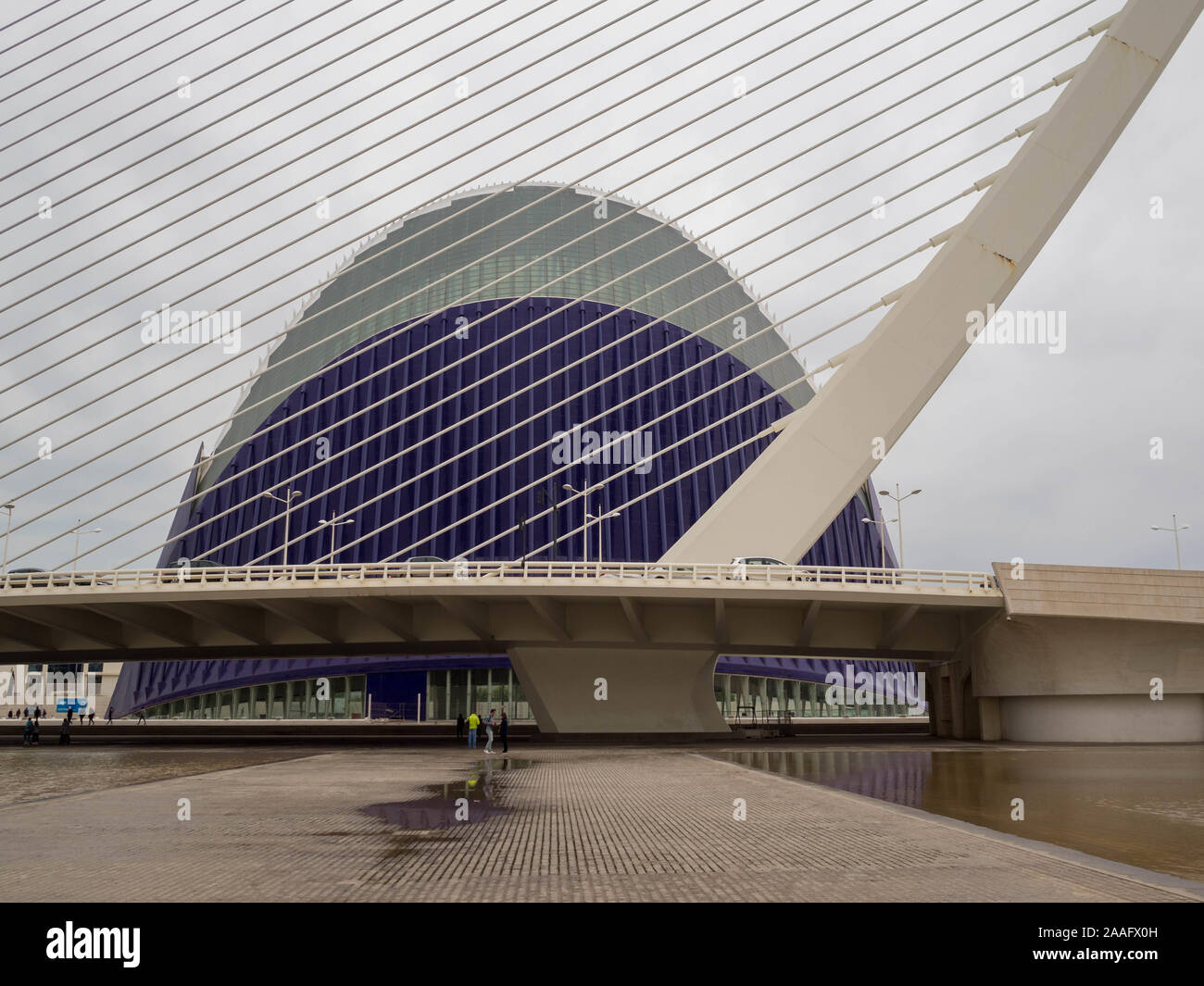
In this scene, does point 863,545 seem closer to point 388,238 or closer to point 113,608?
point 388,238

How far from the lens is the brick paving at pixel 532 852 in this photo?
8148 millimetres

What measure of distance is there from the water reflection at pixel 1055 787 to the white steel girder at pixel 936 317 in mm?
8398

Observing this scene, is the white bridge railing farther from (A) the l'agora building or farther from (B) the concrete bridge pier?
(A) the l'agora building

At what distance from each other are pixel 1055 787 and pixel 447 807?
11.8 meters

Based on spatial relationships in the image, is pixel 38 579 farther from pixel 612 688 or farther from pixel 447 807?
pixel 447 807

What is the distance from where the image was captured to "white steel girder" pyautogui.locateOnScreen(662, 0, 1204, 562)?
3553 cm

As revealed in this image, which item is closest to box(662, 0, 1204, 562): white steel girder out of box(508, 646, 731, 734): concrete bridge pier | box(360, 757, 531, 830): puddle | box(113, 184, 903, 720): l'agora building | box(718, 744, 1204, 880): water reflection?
box(508, 646, 731, 734): concrete bridge pier

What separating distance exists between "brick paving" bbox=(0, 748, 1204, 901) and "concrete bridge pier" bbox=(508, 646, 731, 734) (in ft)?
69.6

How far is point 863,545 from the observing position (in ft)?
278

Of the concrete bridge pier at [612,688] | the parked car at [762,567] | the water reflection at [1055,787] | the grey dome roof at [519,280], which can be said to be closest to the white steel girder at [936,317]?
the parked car at [762,567]

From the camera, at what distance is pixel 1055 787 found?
18875 millimetres

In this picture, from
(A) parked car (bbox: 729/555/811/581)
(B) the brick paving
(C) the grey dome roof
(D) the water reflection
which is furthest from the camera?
(C) the grey dome roof
